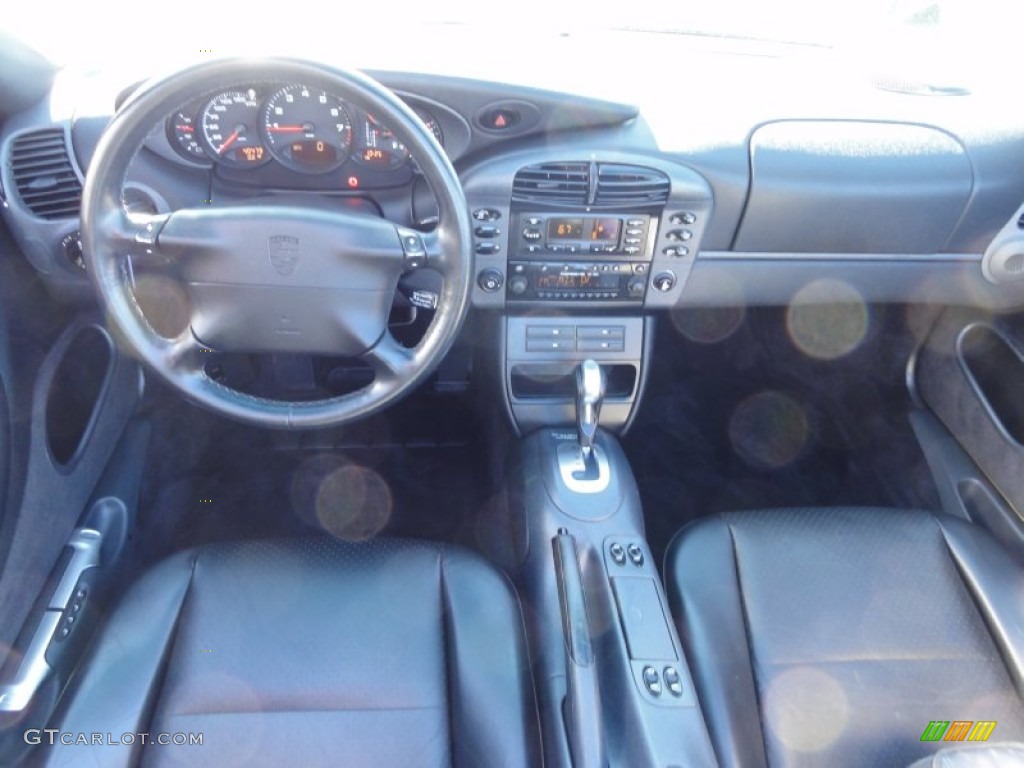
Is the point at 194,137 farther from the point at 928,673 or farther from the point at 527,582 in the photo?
the point at 928,673

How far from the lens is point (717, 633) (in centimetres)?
143

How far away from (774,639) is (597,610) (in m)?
0.33

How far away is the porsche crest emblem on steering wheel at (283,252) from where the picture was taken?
129cm

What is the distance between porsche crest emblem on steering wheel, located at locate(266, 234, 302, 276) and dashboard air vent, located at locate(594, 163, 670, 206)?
2.06ft

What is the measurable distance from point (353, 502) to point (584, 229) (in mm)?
1208

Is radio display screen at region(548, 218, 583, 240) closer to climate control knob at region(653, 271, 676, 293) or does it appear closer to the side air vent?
climate control knob at region(653, 271, 676, 293)

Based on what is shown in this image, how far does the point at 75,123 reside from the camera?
1512 millimetres

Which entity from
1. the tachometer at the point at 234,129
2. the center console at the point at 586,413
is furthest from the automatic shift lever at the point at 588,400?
the tachometer at the point at 234,129

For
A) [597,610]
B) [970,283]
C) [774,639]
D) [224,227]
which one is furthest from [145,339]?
[970,283]

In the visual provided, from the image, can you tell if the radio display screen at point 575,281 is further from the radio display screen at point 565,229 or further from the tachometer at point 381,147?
the tachometer at point 381,147

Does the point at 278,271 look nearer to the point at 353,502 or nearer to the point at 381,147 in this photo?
the point at 381,147

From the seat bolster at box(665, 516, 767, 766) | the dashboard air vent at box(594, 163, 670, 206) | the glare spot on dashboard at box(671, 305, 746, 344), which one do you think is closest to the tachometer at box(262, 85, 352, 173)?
the dashboard air vent at box(594, 163, 670, 206)

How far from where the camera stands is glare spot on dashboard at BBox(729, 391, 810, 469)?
2518 mm

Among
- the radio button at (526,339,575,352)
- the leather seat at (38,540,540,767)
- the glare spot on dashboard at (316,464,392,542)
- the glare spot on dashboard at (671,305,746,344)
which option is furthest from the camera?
the glare spot on dashboard at (671,305,746,344)
